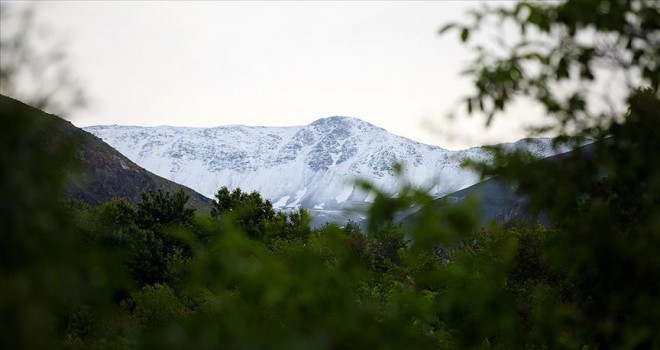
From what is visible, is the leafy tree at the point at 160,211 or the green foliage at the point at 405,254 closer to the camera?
the green foliage at the point at 405,254

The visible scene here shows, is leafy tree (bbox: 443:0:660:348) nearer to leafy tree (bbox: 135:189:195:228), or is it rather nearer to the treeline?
the treeline

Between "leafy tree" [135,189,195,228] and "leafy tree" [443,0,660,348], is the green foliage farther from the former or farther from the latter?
"leafy tree" [135,189,195,228]

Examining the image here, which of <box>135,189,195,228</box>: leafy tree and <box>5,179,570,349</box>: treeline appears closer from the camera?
<box>5,179,570,349</box>: treeline

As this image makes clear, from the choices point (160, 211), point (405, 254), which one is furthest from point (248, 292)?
point (160, 211)

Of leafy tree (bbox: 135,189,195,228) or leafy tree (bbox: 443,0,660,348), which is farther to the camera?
leafy tree (bbox: 135,189,195,228)

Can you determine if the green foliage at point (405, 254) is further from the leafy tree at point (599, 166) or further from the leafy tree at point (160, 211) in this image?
the leafy tree at point (160, 211)

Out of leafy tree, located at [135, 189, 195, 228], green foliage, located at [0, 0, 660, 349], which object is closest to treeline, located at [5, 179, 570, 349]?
green foliage, located at [0, 0, 660, 349]

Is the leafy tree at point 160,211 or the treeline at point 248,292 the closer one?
the treeline at point 248,292

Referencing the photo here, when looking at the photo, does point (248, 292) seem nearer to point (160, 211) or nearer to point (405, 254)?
point (405, 254)

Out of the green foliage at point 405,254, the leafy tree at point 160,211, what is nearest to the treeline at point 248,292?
the green foliage at point 405,254

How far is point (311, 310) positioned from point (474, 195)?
1212mm

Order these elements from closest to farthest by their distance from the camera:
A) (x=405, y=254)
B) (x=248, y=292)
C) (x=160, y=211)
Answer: (x=248, y=292)
(x=405, y=254)
(x=160, y=211)

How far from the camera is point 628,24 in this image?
4.15m

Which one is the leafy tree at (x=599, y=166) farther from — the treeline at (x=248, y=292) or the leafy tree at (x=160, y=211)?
the leafy tree at (x=160, y=211)
